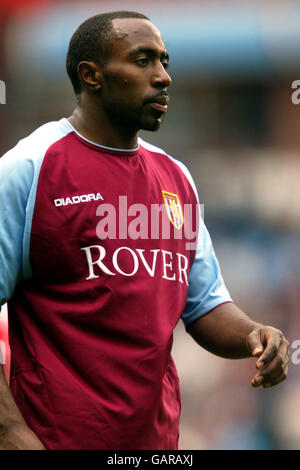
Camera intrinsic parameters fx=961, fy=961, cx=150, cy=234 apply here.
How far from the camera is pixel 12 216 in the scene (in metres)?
3.26

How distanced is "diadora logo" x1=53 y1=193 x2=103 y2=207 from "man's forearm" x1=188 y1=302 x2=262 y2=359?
2.37 feet

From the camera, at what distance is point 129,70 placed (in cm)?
347

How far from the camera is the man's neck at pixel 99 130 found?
3.51m

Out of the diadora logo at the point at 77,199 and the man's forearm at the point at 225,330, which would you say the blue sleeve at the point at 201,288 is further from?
the diadora logo at the point at 77,199

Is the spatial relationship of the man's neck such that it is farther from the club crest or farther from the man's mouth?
the club crest

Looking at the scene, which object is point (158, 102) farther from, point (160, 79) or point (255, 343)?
point (255, 343)

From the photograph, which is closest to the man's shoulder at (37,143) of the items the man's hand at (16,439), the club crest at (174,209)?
the club crest at (174,209)

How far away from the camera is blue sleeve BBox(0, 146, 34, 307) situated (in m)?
3.26

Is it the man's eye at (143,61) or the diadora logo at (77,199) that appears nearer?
the diadora logo at (77,199)

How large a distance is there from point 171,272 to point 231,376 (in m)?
4.39

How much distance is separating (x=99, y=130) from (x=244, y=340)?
3.10 ft

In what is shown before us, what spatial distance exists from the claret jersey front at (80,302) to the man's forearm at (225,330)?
1.08 ft

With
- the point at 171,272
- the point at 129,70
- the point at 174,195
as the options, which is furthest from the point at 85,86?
the point at 171,272

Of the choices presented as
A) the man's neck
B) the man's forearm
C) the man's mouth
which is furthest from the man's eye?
the man's forearm
